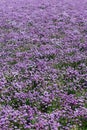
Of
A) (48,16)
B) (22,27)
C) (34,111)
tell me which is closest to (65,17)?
(48,16)

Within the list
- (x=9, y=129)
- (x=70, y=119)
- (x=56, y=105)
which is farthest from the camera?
(x=56, y=105)

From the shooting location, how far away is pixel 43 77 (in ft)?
34.0

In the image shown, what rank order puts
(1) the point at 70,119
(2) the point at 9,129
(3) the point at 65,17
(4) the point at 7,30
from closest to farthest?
1. (2) the point at 9,129
2. (1) the point at 70,119
3. (4) the point at 7,30
4. (3) the point at 65,17

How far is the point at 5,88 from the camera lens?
9570 mm

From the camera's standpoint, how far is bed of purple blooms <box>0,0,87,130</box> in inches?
301

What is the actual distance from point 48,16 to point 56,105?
14.8m

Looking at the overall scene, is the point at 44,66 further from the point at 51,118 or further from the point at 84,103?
the point at 51,118

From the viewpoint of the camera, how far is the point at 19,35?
54.9 ft

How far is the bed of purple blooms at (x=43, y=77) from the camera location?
7.63 meters

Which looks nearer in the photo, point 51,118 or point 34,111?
point 51,118

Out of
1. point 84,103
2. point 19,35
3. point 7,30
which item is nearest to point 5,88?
point 84,103

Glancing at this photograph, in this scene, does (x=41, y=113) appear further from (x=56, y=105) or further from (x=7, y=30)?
(x=7, y=30)

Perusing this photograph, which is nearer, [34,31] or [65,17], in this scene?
[34,31]

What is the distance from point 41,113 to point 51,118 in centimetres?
61
